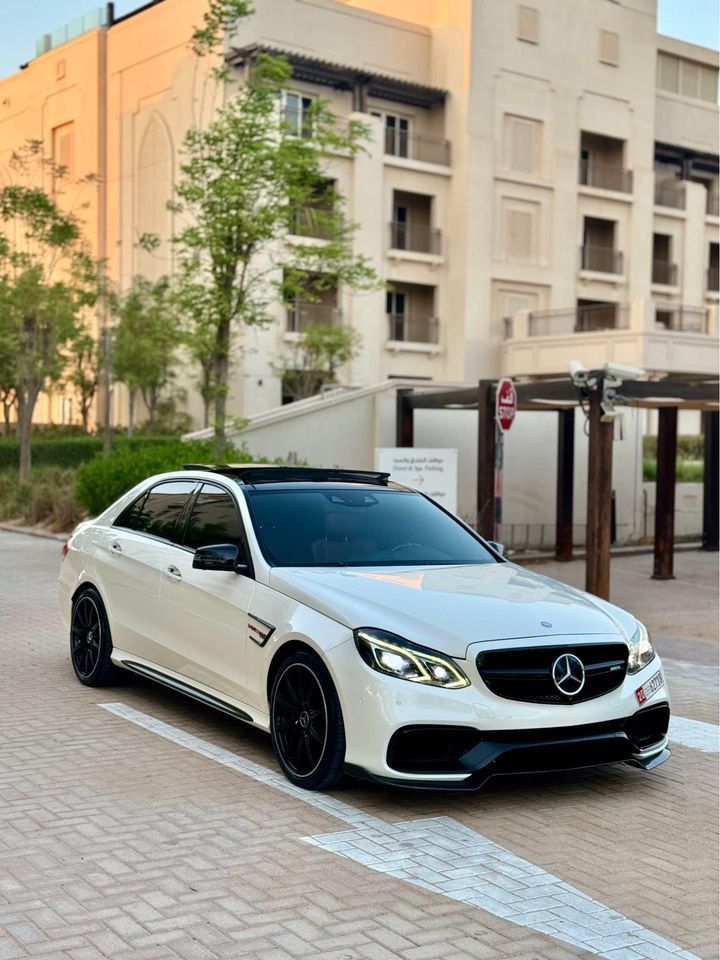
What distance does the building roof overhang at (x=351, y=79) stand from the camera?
40156 millimetres

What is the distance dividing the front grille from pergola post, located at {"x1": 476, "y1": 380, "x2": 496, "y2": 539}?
445 inches

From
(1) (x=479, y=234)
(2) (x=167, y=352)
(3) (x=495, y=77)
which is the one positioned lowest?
(2) (x=167, y=352)

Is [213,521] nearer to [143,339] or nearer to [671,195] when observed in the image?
[143,339]

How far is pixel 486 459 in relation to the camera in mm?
18328

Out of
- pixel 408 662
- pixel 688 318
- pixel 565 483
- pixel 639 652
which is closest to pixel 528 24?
pixel 688 318

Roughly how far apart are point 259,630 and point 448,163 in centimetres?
4038

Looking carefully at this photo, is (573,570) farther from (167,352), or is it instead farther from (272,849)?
(167,352)

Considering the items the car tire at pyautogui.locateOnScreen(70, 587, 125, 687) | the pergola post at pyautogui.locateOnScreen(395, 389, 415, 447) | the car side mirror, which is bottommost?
the car tire at pyautogui.locateOnScreen(70, 587, 125, 687)

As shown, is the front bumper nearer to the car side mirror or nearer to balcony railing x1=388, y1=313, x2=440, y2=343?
the car side mirror

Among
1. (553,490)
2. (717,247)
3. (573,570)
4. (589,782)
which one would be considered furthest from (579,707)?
(717,247)

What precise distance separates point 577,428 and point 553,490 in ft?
4.74

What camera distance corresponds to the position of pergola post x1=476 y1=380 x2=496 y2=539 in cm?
1764

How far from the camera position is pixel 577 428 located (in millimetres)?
24578

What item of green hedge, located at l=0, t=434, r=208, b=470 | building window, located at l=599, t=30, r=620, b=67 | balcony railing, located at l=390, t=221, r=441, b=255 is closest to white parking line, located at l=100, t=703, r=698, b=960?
green hedge, located at l=0, t=434, r=208, b=470
